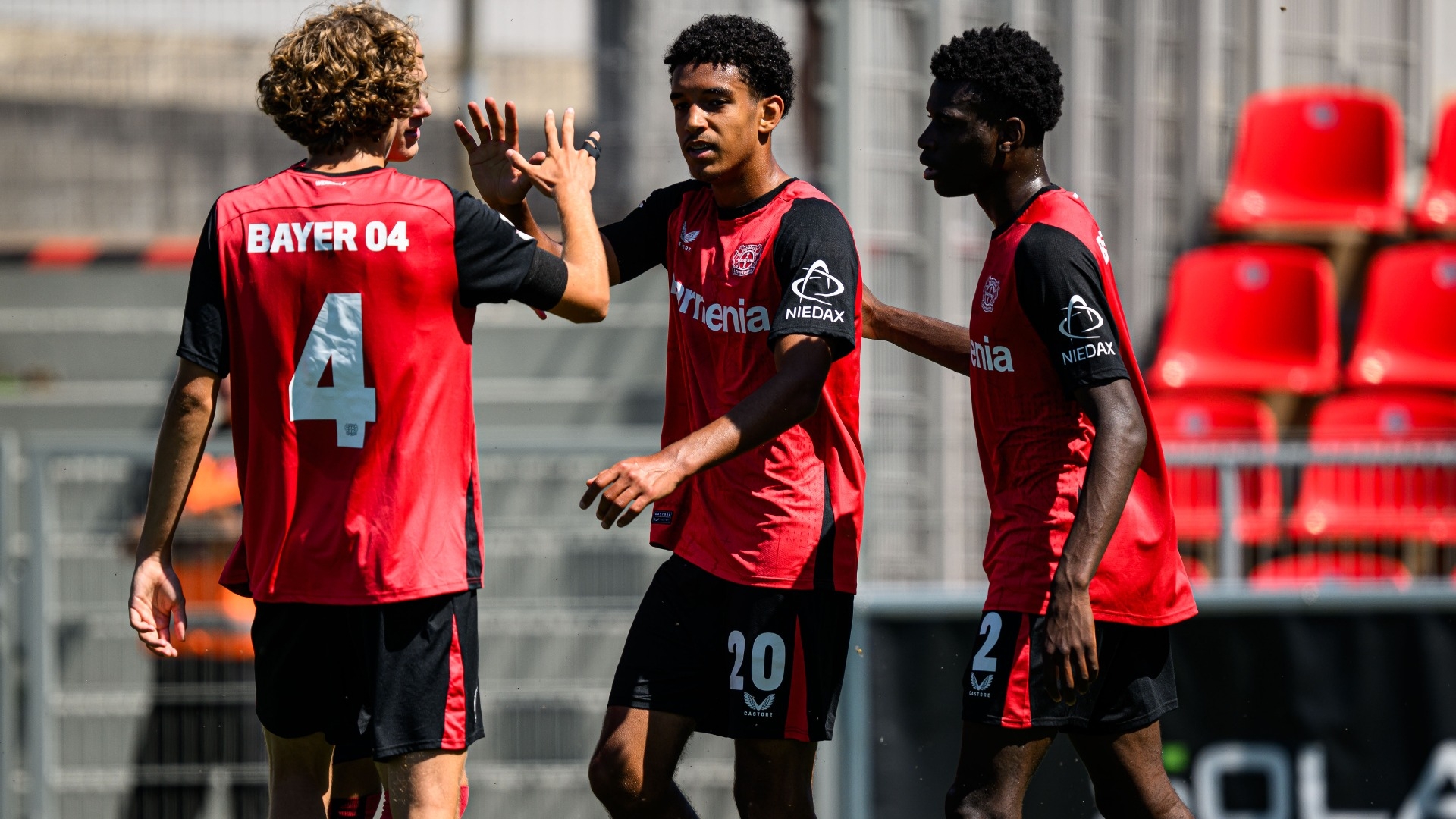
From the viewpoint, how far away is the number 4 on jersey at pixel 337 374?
3.22 meters

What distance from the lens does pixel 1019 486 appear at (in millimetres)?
3637

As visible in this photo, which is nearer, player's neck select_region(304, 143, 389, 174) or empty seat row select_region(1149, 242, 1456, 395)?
player's neck select_region(304, 143, 389, 174)

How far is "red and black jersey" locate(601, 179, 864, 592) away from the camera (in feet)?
12.0

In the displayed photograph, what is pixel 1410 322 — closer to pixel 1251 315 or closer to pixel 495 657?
pixel 1251 315

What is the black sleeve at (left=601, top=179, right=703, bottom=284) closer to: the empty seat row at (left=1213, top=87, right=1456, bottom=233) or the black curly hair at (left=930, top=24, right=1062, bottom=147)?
the black curly hair at (left=930, top=24, right=1062, bottom=147)

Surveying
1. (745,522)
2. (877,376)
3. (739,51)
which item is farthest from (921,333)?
(877,376)

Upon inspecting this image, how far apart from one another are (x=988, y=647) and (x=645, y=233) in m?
1.40

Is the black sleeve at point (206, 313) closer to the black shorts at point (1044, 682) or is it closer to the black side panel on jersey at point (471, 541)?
the black side panel on jersey at point (471, 541)

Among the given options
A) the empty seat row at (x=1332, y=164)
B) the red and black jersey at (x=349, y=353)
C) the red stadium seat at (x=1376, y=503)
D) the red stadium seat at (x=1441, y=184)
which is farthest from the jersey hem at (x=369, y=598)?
the red stadium seat at (x=1441, y=184)

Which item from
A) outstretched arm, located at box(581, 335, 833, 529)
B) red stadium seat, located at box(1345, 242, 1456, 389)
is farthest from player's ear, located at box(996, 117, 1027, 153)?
red stadium seat, located at box(1345, 242, 1456, 389)

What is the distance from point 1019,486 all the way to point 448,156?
6.61m

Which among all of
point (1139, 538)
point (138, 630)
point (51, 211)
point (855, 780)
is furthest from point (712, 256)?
point (51, 211)

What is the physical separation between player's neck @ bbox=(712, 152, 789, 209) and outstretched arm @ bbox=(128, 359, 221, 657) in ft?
4.28

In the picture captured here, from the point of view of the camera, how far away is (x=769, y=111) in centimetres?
377
